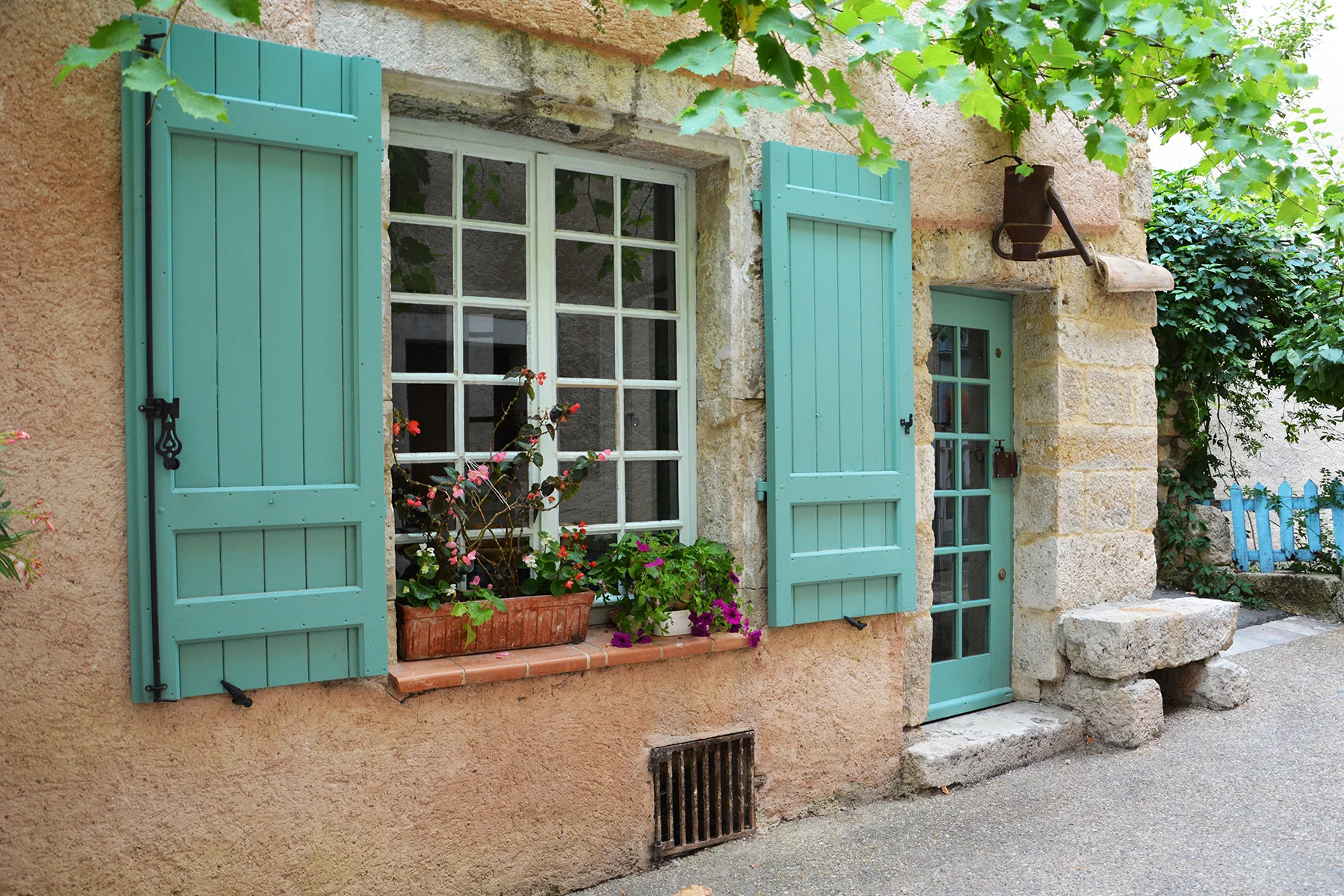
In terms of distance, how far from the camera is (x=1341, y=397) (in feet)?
20.5

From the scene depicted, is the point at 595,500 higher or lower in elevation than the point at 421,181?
lower

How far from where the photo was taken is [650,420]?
3568 millimetres

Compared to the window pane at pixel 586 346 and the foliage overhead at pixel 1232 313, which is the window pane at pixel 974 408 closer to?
the window pane at pixel 586 346

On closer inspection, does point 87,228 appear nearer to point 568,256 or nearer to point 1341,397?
point 568,256

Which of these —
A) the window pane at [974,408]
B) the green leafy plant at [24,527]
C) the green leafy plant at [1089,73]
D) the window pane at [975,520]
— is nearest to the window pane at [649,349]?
the green leafy plant at [1089,73]

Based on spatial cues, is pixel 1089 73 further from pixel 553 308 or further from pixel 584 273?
pixel 553 308

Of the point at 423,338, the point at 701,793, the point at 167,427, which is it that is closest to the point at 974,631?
the point at 701,793

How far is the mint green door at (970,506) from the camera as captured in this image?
4305 millimetres

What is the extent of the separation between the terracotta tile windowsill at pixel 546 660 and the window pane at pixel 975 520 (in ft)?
4.95

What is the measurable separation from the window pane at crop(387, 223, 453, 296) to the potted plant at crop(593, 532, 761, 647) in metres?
1.04

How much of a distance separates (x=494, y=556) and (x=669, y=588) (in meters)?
0.57

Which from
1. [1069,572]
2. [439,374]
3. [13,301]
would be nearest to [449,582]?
[439,374]

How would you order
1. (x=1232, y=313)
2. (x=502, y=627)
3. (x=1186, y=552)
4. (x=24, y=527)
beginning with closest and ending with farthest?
1. (x=24, y=527)
2. (x=502, y=627)
3. (x=1232, y=313)
4. (x=1186, y=552)

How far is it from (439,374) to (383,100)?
826mm
